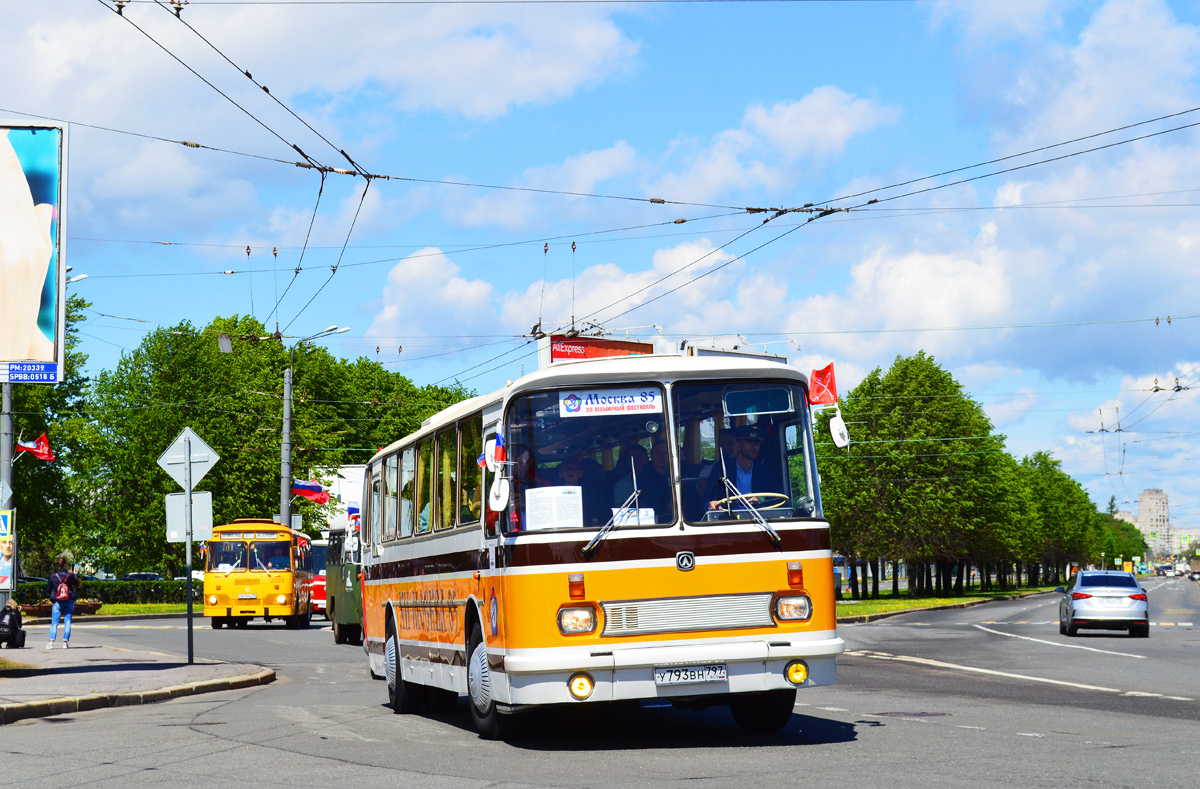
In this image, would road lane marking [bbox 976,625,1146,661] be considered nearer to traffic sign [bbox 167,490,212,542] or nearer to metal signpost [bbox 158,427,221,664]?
traffic sign [bbox 167,490,212,542]

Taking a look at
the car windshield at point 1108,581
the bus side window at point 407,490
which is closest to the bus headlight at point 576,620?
the bus side window at point 407,490

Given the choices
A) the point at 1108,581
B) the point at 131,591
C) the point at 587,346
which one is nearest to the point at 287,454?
the point at 587,346

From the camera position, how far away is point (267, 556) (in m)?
40.4

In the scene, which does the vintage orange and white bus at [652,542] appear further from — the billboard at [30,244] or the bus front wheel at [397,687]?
the billboard at [30,244]

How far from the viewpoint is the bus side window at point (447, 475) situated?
13.0 metres

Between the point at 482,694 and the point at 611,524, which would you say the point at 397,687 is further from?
the point at 611,524

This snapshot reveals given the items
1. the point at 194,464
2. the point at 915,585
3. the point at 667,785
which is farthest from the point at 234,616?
the point at 915,585

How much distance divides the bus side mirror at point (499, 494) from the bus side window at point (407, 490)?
387cm

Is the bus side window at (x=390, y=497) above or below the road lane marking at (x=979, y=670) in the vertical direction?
above

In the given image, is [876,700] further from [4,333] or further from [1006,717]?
[4,333]

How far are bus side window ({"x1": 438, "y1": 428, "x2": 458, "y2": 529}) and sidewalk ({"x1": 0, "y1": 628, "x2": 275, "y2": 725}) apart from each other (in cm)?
485

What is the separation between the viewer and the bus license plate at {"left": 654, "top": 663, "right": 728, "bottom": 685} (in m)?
10.5

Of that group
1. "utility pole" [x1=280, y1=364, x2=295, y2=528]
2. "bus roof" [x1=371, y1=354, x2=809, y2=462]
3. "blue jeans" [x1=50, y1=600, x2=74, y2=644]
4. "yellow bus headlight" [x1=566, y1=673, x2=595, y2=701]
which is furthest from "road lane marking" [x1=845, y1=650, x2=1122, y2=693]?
"utility pole" [x1=280, y1=364, x2=295, y2=528]

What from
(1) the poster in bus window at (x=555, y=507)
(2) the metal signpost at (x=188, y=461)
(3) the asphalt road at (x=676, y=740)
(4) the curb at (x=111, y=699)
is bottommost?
(3) the asphalt road at (x=676, y=740)
